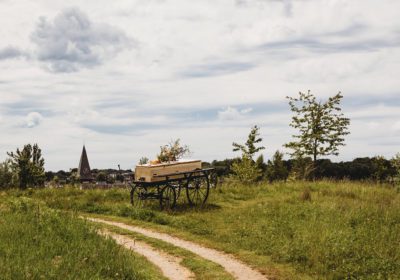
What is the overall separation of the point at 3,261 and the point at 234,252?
6470mm

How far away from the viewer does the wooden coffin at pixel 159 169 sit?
1864 centimetres

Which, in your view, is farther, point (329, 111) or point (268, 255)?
point (329, 111)

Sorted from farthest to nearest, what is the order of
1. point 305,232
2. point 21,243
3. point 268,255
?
point 305,232 → point 268,255 → point 21,243

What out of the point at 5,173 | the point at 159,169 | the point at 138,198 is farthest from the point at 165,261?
the point at 5,173

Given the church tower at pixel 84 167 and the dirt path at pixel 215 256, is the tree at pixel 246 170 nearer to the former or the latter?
the dirt path at pixel 215 256

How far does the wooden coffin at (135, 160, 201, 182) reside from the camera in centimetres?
1864

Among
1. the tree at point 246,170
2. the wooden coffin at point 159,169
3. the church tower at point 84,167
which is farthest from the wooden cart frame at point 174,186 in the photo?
the church tower at point 84,167

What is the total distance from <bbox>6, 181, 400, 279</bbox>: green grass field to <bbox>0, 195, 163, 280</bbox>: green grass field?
11.6 ft

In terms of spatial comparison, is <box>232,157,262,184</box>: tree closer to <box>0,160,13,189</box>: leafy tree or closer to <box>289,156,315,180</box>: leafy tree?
<box>289,156,315,180</box>: leafy tree

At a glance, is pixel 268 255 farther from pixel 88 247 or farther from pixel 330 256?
pixel 88 247

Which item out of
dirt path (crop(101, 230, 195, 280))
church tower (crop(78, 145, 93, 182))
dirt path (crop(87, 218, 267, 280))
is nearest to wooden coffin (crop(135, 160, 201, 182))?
dirt path (crop(87, 218, 267, 280))

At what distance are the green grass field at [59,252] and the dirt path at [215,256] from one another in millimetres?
1834

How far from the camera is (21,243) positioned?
34.3ft

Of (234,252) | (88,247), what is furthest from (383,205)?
(88,247)
